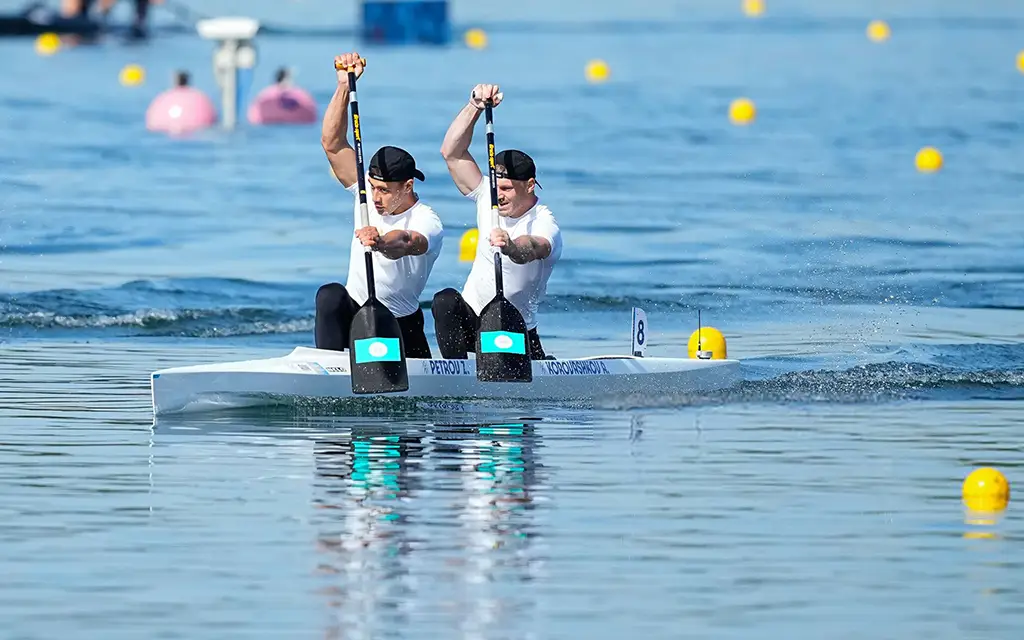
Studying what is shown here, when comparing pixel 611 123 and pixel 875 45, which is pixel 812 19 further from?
pixel 611 123

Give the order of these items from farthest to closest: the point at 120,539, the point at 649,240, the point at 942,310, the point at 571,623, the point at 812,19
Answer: the point at 812,19 → the point at 649,240 → the point at 942,310 → the point at 120,539 → the point at 571,623

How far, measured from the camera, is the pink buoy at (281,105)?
32.0 metres

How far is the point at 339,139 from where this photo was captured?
41.0 ft

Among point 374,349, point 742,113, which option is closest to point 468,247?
point 374,349

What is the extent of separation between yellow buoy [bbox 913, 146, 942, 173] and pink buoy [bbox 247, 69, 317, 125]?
362 inches

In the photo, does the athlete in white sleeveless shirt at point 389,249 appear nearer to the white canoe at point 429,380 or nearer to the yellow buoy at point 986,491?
the white canoe at point 429,380

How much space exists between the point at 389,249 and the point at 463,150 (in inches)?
33.6

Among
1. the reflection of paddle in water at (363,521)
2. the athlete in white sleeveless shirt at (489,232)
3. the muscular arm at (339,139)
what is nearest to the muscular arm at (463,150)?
the athlete in white sleeveless shirt at (489,232)

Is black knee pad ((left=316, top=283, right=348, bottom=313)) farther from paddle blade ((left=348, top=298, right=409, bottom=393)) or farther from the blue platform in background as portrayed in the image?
the blue platform in background

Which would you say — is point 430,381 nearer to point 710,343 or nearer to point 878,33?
point 710,343

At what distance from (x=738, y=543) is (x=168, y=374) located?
3.80 meters

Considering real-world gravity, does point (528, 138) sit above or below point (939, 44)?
below

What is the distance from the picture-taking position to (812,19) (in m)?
57.8

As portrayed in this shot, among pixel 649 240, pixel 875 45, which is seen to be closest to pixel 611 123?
pixel 649 240
